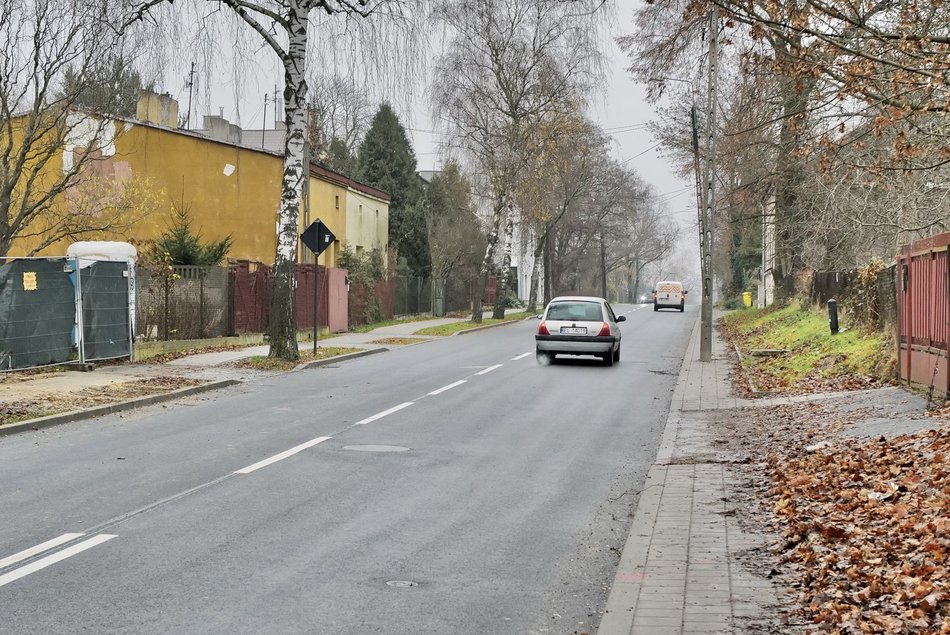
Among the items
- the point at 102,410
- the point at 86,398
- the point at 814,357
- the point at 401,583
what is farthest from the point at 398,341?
the point at 401,583

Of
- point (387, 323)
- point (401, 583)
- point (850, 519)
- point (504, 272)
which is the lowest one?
point (401, 583)

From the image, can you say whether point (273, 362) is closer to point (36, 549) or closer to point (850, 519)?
point (36, 549)

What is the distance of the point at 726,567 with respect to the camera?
20.9 feet

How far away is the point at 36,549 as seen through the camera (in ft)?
22.3

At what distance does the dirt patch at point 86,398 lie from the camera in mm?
13857

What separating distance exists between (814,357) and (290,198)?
1129 cm

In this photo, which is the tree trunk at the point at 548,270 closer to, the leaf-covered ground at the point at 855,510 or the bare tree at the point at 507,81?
the bare tree at the point at 507,81

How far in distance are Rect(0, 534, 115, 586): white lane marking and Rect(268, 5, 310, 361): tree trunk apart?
51.8ft

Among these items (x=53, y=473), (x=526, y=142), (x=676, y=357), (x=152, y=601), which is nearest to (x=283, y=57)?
(x=676, y=357)

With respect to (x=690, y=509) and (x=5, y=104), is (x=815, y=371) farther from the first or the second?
(x=5, y=104)

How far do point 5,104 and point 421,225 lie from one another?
147 ft

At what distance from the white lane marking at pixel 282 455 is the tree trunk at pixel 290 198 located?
434 inches

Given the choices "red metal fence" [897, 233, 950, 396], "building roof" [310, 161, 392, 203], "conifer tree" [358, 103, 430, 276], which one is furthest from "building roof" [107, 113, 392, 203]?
"red metal fence" [897, 233, 950, 396]

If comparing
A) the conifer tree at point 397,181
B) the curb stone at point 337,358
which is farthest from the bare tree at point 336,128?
the curb stone at point 337,358
